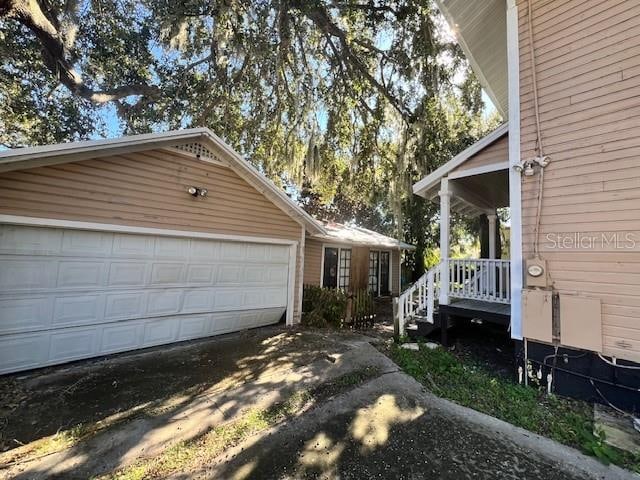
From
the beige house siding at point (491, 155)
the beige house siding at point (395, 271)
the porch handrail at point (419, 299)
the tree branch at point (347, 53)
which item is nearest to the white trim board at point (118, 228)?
the porch handrail at point (419, 299)

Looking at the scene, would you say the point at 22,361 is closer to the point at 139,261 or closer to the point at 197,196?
the point at 139,261

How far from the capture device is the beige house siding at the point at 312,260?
36.7 ft

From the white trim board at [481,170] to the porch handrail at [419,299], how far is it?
1906mm

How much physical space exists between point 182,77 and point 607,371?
11.9 metres

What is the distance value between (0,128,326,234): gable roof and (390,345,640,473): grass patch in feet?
14.0

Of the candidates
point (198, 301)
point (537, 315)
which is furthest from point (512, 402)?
point (198, 301)

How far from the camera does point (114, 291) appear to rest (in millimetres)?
5172

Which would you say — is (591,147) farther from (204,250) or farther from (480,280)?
(204,250)

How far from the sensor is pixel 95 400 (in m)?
3.71

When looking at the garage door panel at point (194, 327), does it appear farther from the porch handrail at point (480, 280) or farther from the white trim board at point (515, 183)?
the white trim board at point (515, 183)

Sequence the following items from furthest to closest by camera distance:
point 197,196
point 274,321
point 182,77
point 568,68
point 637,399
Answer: point 182,77 → point 274,321 → point 197,196 → point 568,68 → point 637,399

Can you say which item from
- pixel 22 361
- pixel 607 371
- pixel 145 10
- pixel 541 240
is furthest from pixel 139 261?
pixel 145 10

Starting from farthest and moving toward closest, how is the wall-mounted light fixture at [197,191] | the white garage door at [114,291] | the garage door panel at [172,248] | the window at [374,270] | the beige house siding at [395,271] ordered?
1. the beige house siding at [395,271]
2. the window at [374,270]
3. the wall-mounted light fixture at [197,191]
4. the garage door panel at [172,248]
5. the white garage door at [114,291]

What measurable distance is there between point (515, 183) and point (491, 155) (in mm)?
1409
